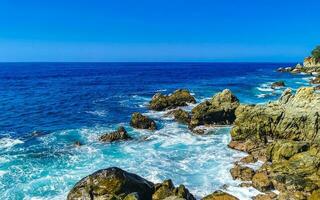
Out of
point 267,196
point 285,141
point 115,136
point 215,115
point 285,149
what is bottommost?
point 267,196

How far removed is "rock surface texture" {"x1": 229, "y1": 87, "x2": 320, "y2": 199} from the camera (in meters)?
28.4

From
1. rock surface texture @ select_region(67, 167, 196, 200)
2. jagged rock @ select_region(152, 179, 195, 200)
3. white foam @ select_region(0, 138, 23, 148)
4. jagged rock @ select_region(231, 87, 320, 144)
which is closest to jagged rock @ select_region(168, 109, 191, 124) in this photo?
jagged rock @ select_region(231, 87, 320, 144)

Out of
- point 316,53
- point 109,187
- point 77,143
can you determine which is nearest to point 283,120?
point 77,143

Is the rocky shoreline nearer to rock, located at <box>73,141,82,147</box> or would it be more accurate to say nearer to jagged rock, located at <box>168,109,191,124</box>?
jagged rock, located at <box>168,109,191,124</box>

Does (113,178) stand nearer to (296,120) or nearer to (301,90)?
(296,120)

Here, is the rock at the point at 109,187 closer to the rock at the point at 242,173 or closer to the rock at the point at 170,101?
the rock at the point at 242,173

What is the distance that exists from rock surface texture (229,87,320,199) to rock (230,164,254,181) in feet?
2.89

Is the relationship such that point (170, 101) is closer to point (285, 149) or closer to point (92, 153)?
point (92, 153)

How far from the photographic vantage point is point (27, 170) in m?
34.5

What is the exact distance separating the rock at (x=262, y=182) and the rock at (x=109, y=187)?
29.2 ft

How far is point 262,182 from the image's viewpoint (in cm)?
2875

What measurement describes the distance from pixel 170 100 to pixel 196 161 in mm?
29888

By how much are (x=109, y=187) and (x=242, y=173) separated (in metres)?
12.5

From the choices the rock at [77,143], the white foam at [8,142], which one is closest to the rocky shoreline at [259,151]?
the rock at [77,143]
